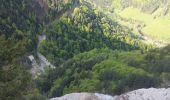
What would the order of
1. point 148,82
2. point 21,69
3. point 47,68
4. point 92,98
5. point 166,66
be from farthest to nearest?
point 47,68
point 166,66
point 148,82
point 21,69
point 92,98

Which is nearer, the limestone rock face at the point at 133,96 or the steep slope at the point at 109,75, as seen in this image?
the limestone rock face at the point at 133,96

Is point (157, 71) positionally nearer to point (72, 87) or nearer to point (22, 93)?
point (72, 87)

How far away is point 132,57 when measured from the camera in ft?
590

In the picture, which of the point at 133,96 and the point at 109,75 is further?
the point at 109,75

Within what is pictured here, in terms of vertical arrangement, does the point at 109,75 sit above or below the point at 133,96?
below

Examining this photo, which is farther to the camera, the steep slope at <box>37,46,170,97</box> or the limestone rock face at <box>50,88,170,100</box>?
the steep slope at <box>37,46,170,97</box>

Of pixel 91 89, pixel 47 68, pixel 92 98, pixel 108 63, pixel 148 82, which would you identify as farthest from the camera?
pixel 47 68

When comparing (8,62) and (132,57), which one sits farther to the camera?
(132,57)

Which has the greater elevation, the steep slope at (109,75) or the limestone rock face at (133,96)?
the limestone rock face at (133,96)

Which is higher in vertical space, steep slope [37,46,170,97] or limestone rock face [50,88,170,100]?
limestone rock face [50,88,170,100]

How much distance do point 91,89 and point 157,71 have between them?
25.4 meters

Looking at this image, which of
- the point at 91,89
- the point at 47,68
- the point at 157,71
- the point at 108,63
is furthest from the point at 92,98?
the point at 47,68

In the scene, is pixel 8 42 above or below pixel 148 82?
above

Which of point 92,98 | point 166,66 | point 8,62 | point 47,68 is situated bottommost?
point 47,68
